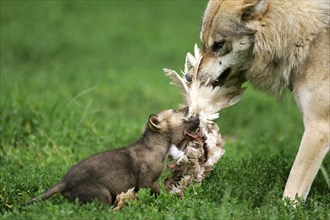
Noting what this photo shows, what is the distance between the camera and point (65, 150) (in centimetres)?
827

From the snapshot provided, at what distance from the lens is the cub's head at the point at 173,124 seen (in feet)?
20.7

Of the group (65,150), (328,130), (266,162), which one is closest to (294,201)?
(328,130)

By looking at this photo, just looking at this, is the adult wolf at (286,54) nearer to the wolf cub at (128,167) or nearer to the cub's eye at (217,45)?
the cub's eye at (217,45)

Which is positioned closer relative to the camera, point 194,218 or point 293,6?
point 194,218

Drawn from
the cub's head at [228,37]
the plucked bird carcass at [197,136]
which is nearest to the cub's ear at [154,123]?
the plucked bird carcass at [197,136]

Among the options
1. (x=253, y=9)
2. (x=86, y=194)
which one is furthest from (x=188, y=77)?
(x=86, y=194)

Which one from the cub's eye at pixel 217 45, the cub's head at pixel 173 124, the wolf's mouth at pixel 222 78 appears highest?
the cub's eye at pixel 217 45

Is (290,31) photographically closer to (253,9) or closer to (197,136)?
(253,9)

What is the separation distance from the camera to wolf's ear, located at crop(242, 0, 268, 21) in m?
6.26

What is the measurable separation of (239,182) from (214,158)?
16.1 inches

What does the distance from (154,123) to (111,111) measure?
4.55m

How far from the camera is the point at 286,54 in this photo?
6445mm

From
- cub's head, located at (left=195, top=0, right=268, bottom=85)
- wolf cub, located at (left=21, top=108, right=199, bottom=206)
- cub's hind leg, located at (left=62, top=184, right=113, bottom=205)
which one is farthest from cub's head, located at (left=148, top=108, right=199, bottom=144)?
cub's hind leg, located at (left=62, top=184, right=113, bottom=205)

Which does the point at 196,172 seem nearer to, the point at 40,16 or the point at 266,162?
the point at 266,162
